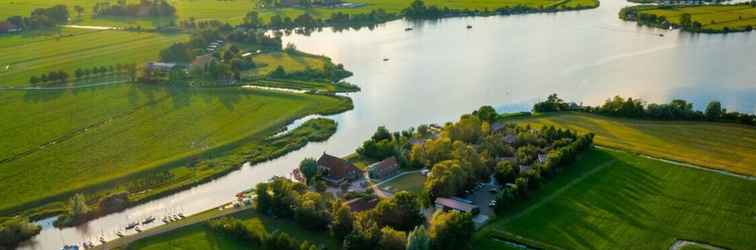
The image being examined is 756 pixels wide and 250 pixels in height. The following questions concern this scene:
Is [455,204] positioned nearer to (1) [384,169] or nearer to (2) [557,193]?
(2) [557,193]

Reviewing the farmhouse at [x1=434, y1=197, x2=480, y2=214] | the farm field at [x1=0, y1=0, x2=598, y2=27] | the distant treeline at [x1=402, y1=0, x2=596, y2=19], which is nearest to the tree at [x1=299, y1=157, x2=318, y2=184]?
the farmhouse at [x1=434, y1=197, x2=480, y2=214]

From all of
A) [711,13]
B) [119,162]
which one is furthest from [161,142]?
[711,13]

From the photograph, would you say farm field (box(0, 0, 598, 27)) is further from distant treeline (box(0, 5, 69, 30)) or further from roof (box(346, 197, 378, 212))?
roof (box(346, 197, 378, 212))

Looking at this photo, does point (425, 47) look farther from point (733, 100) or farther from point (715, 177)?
point (715, 177)

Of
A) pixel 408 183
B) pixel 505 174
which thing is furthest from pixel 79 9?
pixel 505 174

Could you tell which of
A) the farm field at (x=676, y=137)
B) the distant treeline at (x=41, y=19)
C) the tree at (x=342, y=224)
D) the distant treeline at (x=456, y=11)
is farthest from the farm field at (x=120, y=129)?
the distant treeline at (x=456, y=11)

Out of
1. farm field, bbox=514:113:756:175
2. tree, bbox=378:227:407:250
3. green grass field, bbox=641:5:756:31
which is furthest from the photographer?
green grass field, bbox=641:5:756:31
